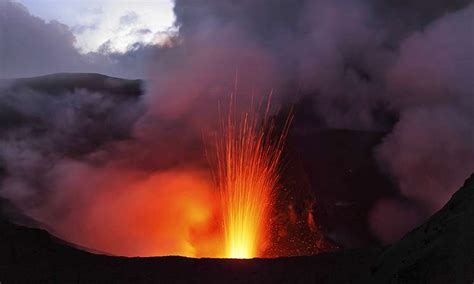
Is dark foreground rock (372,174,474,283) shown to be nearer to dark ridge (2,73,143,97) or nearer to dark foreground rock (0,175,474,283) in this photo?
dark foreground rock (0,175,474,283)

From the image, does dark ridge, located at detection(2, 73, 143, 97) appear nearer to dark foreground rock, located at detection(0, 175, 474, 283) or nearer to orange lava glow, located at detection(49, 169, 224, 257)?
orange lava glow, located at detection(49, 169, 224, 257)

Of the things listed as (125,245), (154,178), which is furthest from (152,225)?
(154,178)

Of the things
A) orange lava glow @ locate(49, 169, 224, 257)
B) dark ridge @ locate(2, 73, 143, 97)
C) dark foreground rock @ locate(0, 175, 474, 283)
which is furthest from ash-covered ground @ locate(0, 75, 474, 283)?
dark ridge @ locate(2, 73, 143, 97)

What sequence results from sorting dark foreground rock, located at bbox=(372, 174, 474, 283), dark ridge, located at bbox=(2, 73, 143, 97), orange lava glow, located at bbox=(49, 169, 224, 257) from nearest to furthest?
dark foreground rock, located at bbox=(372, 174, 474, 283) < orange lava glow, located at bbox=(49, 169, 224, 257) < dark ridge, located at bbox=(2, 73, 143, 97)

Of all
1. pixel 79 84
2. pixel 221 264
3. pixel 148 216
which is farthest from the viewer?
pixel 79 84

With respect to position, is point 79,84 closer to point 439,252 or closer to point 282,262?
point 282,262

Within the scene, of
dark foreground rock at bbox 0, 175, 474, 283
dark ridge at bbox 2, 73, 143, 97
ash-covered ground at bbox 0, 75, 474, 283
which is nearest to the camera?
ash-covered ground at bbox 0, 75, 474, 283

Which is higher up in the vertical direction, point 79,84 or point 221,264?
point 79,84

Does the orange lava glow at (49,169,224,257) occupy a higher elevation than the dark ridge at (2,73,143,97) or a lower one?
lower

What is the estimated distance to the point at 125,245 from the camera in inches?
855

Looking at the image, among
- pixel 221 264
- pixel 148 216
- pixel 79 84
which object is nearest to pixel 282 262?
pixel 221 264

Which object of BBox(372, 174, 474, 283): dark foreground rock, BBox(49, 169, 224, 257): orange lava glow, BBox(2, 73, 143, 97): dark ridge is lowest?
BBox(372, 174, 474, 283): dark foreground rock

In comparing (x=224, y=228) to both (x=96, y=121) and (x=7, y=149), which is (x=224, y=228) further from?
(x=96, y=121)

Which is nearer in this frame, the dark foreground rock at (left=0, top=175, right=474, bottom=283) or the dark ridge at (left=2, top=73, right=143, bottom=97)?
the dark foreground rock at (left=0, top=175, right=474, bottom=283)
